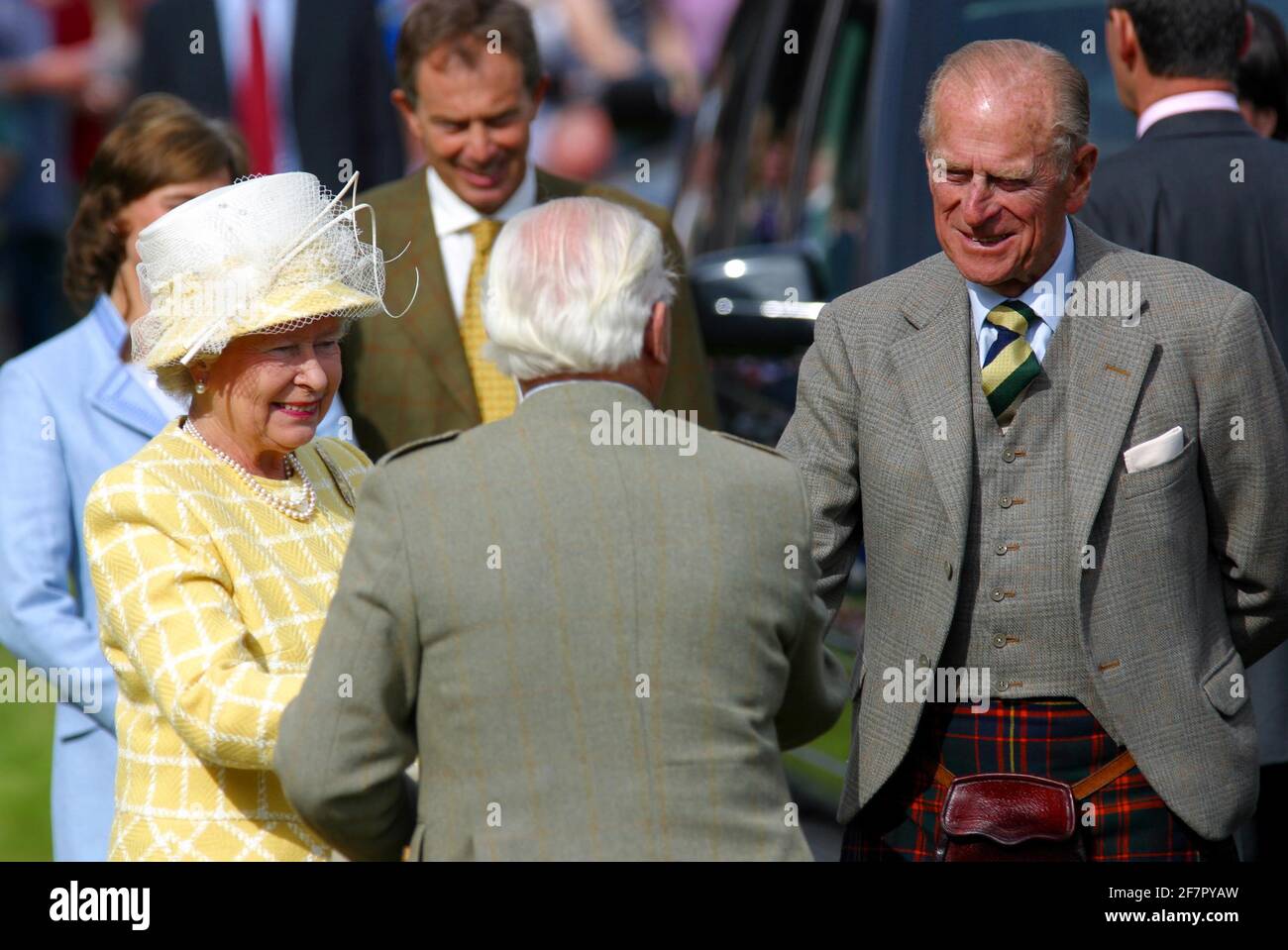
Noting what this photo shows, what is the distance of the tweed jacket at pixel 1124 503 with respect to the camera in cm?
331

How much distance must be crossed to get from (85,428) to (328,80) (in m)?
3.42

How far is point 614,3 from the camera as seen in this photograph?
11289 mm

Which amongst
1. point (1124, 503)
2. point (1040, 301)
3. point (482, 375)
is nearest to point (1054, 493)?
point (1124, 503)

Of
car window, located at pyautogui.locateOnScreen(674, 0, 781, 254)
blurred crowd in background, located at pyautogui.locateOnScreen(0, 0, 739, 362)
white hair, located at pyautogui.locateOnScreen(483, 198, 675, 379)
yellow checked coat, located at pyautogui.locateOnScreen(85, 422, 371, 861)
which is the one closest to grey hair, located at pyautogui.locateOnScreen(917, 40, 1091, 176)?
white hair, located at pyautogui.locateOnScreen(483, 198, 675, 379)

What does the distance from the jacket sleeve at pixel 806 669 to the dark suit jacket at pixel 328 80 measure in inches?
179

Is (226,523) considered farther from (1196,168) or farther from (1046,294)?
(1196,168)

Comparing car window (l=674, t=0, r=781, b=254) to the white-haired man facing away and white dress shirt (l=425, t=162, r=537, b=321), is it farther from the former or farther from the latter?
the white-haired man facing away

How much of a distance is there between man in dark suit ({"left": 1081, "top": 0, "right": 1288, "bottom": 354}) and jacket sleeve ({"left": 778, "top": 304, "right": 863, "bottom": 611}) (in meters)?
1.06

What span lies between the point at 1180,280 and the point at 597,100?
789 cm

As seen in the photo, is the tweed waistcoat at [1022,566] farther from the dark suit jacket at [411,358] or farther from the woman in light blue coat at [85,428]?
the woman in light blue coat at [85,428]

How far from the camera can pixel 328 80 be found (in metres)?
7.32

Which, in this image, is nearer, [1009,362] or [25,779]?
[1009,362]

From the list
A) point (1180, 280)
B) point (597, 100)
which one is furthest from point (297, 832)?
point (597, 100)


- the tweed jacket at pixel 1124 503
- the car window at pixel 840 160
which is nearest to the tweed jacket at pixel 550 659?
the tweed jacket at pixel 1124 503
